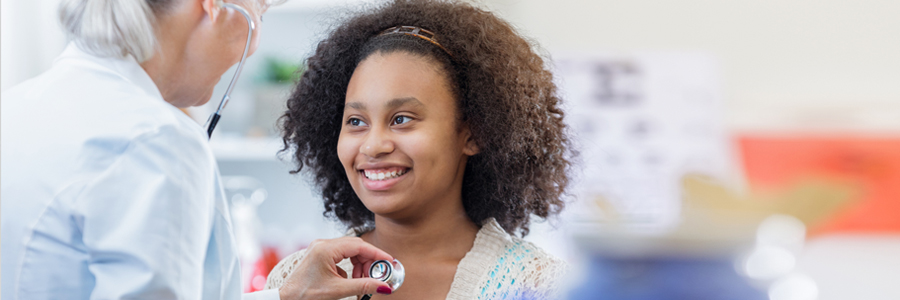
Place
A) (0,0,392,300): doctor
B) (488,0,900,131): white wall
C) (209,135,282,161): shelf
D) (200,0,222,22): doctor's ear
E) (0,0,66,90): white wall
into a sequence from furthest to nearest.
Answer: (209,135,282,161): shelf, (0,0,66,90): white wall, (488,0,900,131): white wall, (200,0,222,22): doctor's ear, (0,0,392,300): doctor

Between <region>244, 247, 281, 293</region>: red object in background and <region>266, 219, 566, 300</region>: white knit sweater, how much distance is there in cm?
93

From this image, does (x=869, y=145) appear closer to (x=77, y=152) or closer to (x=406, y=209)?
(x=406, y=209)

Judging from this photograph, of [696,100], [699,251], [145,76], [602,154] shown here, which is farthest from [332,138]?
[696,100]

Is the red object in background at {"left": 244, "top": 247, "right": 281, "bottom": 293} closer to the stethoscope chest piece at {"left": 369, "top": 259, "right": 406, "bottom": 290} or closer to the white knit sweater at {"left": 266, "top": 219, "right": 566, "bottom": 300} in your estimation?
the white knit sweater at {"left": 266, "top": 219, "right": 566, "bottom": 300}

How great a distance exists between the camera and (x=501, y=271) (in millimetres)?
1053

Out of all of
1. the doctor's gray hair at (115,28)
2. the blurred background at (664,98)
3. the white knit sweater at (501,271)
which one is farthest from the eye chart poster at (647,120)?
the doctor's gray hair at (115,28)

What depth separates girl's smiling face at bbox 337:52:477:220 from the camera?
0.99 meters

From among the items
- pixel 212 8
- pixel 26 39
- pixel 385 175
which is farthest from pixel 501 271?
pixel 26 39

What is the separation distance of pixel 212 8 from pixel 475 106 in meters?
0.42

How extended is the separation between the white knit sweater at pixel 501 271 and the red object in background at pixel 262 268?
93 cm

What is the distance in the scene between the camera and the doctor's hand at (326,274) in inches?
36.6

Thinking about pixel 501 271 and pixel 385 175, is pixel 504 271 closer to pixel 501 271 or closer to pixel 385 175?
pixel 501 271

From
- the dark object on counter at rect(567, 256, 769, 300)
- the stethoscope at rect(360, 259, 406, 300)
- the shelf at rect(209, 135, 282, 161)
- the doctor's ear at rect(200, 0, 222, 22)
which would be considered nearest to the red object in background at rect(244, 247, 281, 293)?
the shelf at rect(209, 135, 282, 161)

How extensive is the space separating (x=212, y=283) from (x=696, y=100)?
5.48 feet
